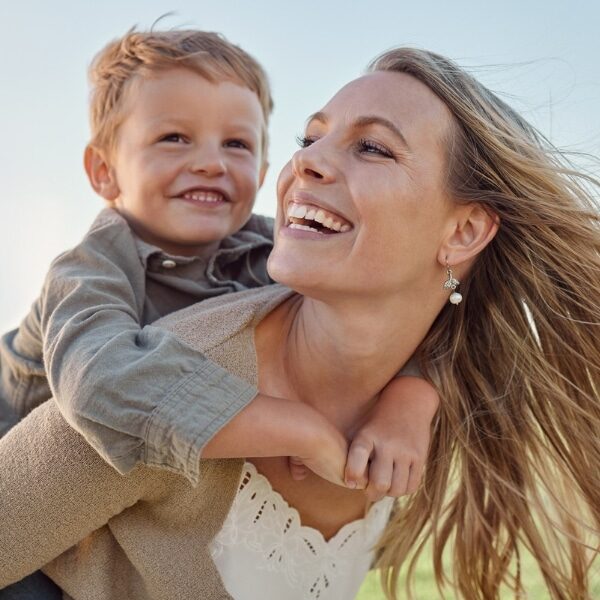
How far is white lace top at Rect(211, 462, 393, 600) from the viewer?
2.65 m

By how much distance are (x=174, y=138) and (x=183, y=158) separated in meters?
0.10

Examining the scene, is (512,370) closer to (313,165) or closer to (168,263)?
(313,165)

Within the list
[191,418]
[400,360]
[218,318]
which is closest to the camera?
[191,418]

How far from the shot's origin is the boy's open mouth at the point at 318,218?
2469 mm

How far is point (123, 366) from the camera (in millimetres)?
2174

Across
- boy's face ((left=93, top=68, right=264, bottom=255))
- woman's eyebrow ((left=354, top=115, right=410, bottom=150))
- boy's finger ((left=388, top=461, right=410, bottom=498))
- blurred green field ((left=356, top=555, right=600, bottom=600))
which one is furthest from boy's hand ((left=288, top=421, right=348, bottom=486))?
blurred green field ((left=356, top=555, right=600, bottom=600))

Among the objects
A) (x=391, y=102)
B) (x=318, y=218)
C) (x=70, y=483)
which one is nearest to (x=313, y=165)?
(x=318, y=218)

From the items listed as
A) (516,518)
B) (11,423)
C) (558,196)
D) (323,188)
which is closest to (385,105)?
(323,188)

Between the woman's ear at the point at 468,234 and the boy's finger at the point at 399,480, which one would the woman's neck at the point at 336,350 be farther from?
the boy's finger at the point at 399,480

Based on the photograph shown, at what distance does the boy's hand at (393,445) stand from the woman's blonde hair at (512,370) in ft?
0.57

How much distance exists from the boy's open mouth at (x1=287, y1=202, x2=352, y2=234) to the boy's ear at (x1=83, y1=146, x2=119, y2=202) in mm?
1224

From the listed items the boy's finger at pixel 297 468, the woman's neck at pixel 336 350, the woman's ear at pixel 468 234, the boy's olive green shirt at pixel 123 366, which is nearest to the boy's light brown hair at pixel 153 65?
the boy's olive green shirt at pixel 123 366

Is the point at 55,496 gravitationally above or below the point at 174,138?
below

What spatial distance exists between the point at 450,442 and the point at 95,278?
1.33 metres
